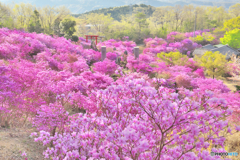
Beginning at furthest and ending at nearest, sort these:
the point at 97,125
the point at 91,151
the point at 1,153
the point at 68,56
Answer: the point at 68,56 < the point at 1,153 < the point at 97,125 < the point at 91,151

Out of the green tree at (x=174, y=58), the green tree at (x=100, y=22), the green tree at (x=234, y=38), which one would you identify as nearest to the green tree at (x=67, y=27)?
the green tree at (x=174, y=58)

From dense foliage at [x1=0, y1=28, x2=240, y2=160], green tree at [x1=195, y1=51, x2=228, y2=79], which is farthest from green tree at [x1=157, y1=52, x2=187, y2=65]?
dense foliage at [x1=0, y1=28, x2=240, y2=160]

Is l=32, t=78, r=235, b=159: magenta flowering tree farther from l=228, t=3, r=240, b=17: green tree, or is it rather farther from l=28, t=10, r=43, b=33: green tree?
l=228, t=3, r=240, b=17: green tree

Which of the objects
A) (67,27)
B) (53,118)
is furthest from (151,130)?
(67,27)

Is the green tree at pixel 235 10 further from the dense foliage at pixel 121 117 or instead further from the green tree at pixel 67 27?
the dense foliage at pixel 121 117

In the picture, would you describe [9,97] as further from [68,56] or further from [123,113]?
[68,56]

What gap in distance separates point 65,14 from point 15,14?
798 cm

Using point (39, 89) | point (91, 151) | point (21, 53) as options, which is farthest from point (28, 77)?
point (21, 53)

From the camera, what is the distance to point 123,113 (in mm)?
3148

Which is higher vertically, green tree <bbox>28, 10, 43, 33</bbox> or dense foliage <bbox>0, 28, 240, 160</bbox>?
green tree <bbox>28, 10, 43, 33</bbox>

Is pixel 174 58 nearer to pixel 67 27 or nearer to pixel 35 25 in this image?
pixel 67 27

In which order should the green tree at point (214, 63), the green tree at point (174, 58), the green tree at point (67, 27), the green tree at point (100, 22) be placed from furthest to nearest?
1. the green tree at point (100, 22)
2. the green tree at point (67, 27)
3. the green tree at point (174, 58)
4. the green tree at point (214, 63)

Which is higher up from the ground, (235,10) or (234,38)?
(235,10)

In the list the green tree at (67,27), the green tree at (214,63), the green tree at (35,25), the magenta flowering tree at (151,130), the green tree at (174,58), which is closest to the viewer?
the magenta flowering tree at (151,130)
